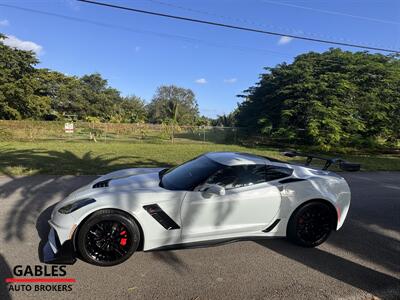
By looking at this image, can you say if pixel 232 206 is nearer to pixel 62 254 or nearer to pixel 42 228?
pixel 62 254

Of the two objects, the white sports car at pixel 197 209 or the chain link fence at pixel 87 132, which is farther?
the chain link fence at pixel 87 132

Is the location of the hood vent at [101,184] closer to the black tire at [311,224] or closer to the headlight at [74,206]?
the headlight at [74,206]

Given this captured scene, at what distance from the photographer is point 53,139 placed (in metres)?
21.8

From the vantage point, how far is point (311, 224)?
4059mm

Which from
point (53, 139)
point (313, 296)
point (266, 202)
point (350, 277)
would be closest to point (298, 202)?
point (266, 202)

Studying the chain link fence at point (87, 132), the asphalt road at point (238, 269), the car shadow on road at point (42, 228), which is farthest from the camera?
the chain link fence at point (87, 132)

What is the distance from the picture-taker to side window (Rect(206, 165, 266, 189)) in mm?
3775

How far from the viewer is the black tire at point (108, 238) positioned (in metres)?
3.23

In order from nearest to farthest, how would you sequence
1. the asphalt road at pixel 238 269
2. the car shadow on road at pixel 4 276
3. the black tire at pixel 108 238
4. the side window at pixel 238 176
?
the car shadow on road at pixel 4 276 → the asphalt road at pixel 238 269 → the black tire at pixel 108 238 → the side window at pixel 238 176

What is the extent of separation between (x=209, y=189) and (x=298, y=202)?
52.1 inches

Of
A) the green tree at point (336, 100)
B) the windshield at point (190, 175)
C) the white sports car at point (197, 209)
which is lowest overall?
the white sports car at point (197, 209)

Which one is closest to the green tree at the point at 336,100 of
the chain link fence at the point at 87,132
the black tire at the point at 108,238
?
the chain link fence at the point at 87,132

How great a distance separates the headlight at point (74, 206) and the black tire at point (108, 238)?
0.60 ft

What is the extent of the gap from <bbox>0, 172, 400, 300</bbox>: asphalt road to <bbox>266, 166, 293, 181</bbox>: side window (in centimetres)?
94
